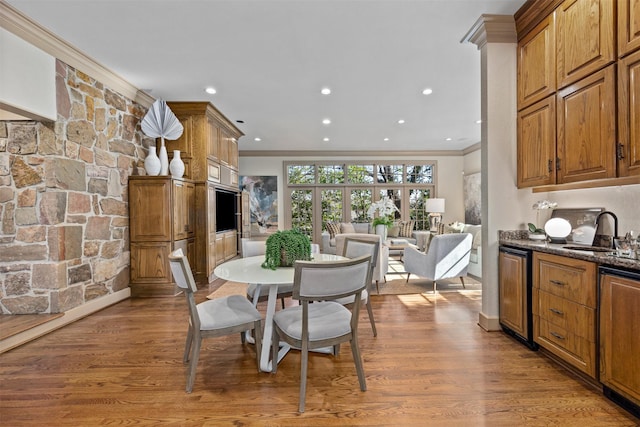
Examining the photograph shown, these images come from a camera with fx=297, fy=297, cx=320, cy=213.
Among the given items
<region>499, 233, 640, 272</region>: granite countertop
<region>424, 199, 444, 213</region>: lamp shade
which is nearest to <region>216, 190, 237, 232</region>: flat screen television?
<region>499, 233, 640, 272</region>: granite countertop

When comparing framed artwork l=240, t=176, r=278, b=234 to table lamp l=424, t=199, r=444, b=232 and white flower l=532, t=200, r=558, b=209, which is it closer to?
table lamp l=424, t=199, r=444, b=232

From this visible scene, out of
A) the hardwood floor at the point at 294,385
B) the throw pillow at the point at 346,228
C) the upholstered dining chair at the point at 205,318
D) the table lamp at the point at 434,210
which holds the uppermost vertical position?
the table lamp at the point at 434,210

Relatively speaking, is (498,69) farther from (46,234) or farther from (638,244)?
(46,234)

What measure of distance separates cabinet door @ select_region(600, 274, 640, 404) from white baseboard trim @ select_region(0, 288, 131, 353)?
4420mm

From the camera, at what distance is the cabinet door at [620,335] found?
1598mm

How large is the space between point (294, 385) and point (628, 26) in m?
3.09

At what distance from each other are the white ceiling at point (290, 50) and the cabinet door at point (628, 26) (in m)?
0.86

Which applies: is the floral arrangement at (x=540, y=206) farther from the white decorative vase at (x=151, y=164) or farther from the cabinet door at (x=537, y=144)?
the white decorative vase at (x=151, y=164)

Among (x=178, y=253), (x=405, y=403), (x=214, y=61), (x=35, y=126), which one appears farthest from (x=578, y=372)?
(x=35, y=126)

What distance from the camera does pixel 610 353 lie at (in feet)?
5.71

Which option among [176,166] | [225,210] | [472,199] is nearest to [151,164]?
[176,166]

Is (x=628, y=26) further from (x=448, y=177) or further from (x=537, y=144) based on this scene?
(x=448, y=177)

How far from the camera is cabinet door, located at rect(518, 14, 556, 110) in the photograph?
94.1 inches

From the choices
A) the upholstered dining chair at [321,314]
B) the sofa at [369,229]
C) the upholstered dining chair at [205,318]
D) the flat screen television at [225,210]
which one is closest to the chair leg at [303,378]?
the upholstered dining chair at [321,314]
